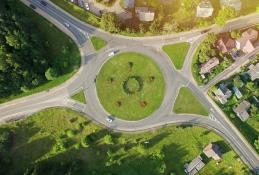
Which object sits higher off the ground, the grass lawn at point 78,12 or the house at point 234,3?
the grass lawn at point 78,12

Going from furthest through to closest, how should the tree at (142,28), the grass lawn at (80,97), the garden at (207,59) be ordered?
the grass lawn at (80,97) < the garden at (207,59) < the tree at (142,28)

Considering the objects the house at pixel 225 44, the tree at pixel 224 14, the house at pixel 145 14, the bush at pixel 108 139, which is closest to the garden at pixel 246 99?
the house at pixel 225 44

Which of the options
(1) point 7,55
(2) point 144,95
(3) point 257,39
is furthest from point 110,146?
(3) point 257,39

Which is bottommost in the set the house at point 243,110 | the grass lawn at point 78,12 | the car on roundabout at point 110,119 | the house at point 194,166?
the house at point 194,166

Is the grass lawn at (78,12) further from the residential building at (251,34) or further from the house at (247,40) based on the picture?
the residential building at (251,34)

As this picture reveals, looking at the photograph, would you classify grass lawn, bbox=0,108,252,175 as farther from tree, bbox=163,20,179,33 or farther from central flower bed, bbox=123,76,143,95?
tree, bbox=163,20,179,33

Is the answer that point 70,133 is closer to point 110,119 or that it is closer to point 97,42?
point 110,119
